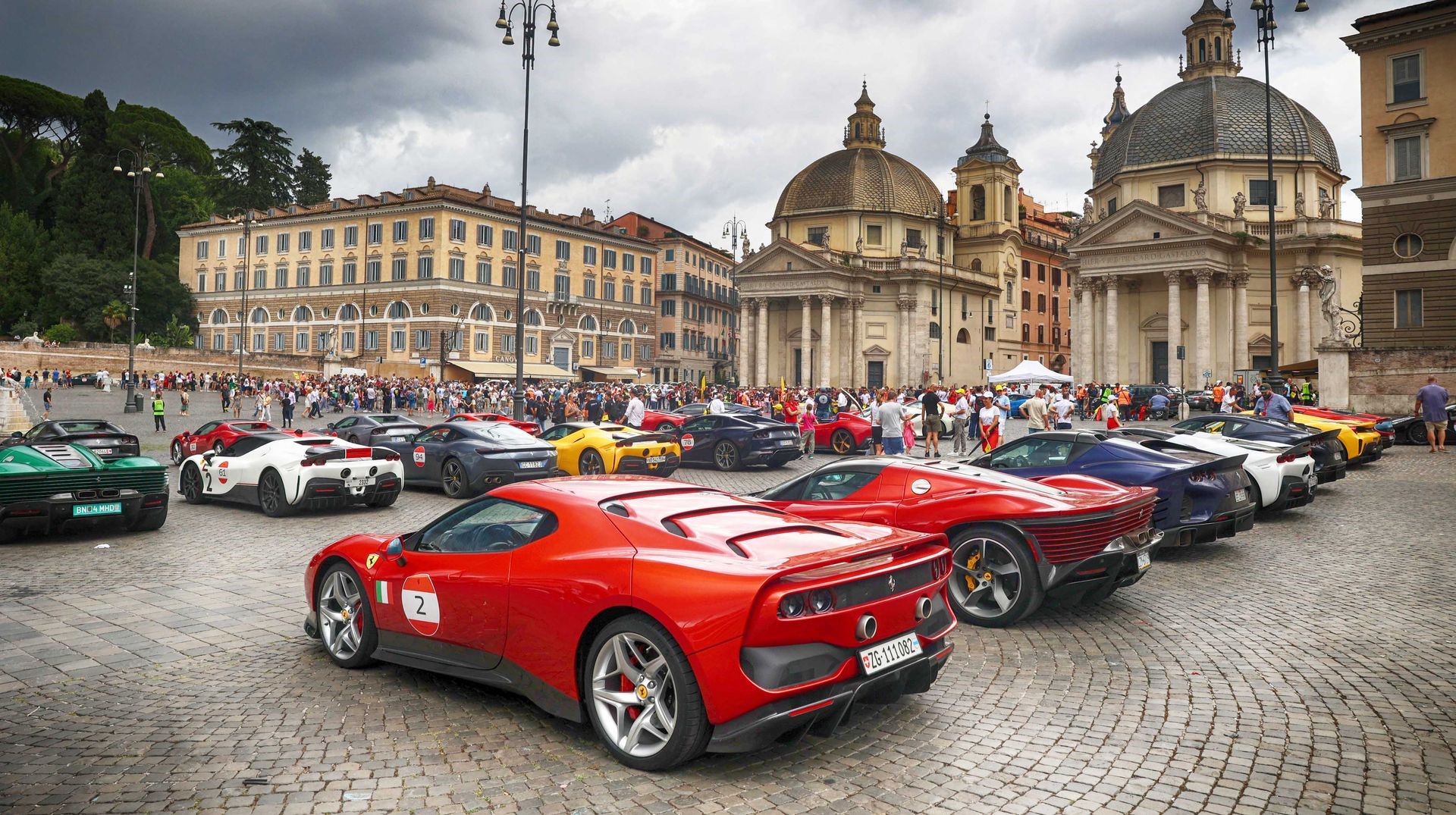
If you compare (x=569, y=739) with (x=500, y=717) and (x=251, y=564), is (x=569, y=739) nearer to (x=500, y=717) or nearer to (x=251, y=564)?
(x=500, y=717)

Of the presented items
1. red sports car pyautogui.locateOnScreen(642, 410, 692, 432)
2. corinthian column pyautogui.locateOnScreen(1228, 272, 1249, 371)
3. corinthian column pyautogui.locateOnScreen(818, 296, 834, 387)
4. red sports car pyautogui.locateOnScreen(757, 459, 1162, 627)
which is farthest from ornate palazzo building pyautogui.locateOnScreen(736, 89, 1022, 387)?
red sports car pyautogui.locateOnScreen(757, 459, 1162, 627)

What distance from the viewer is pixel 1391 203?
3706 centimetres

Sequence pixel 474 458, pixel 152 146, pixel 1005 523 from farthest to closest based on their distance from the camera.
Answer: pixel 152 146
pixel 474 458
pixel 1005 523

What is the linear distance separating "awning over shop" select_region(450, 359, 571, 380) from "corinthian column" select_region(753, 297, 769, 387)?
52.5 feet

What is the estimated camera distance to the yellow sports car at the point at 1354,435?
19016 mm

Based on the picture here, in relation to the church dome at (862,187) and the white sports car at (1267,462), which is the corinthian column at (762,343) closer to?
the church dome at (862,187)

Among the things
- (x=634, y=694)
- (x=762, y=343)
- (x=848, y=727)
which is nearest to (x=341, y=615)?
(x=634, y=694)

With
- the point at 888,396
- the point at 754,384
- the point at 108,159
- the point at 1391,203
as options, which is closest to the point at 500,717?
the point at 888,396

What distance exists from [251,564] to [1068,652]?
823cm

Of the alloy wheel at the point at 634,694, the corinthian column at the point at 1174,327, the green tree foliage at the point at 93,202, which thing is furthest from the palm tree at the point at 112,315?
the alloy wheel at the point at 634,694

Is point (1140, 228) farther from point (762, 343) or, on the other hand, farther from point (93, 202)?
point (93, 202)

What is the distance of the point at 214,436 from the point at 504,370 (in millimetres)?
53605

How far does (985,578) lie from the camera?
23.8 feet

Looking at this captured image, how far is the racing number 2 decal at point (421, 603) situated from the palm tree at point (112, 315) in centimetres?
8222
